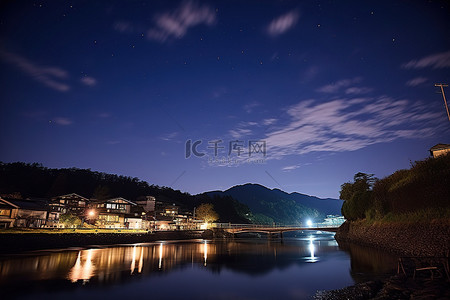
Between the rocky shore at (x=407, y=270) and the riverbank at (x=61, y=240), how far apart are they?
3744 centimetres

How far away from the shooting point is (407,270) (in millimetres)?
17016

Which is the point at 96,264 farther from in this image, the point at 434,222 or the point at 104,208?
the point at 104,208

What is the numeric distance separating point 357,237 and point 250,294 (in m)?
36.9

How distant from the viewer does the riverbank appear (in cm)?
3244

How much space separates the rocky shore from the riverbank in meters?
37.4

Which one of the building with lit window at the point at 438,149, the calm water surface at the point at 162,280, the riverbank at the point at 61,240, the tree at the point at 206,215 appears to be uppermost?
the building with lit window at the point at 438,149

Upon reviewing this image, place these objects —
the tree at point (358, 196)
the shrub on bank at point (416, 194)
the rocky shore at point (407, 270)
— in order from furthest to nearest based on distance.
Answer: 1. the tree at point (358, 196)
2. the shrub on bank at point (416, 194)
3. the rocky shore at point (407, 270)

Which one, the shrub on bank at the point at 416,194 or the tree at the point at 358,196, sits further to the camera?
the tree at the point at 358,196

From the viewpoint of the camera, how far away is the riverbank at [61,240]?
106 ft

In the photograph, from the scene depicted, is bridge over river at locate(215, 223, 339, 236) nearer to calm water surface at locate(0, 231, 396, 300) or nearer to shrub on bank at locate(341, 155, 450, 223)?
shrub on bank at locate(341, 155, 450, 223)

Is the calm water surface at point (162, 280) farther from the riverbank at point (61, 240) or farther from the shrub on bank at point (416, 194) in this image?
the riverbank at point (61, 240)

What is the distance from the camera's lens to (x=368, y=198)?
4294cm

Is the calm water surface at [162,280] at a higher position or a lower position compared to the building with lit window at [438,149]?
lower

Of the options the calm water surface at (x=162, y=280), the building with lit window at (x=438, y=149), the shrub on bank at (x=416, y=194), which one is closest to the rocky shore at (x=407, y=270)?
the shrub on bank at (x=416, y=194)
